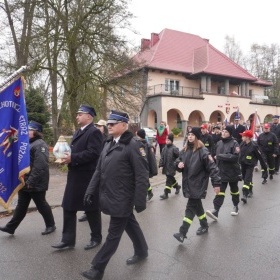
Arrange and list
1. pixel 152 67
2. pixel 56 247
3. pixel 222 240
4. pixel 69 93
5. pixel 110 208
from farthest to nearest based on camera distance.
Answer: pixel 152 67 → pixel 69 93 → pixel 222 240 → pixel 56 247 → pixel 110 208

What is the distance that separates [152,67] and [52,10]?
20167mm

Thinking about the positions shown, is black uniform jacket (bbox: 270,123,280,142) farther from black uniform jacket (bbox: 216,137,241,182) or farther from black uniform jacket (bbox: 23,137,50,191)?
black uniform jacket (bbox: 23,137,50,191)

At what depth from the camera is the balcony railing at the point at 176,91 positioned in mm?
35781

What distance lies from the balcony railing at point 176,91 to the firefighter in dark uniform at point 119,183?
3088 centimetres

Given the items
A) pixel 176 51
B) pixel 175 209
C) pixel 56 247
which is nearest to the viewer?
pixel 56 247

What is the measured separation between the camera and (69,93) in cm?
1544

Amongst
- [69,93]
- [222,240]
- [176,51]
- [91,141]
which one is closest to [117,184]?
[91,141]

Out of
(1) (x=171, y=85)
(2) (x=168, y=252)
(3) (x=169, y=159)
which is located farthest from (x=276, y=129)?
(1) (x=171, y=85)

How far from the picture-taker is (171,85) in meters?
37.7

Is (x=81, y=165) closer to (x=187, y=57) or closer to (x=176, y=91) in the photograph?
(x=176, y=91)

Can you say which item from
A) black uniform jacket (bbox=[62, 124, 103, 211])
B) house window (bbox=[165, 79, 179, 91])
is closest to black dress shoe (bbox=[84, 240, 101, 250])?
black uniform jacket (bbox=[62, 124, 103, 211])

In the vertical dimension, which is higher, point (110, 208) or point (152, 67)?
point (152, 67)

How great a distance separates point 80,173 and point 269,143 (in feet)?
27.4

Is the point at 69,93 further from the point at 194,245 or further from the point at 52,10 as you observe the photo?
the point at 194,245
